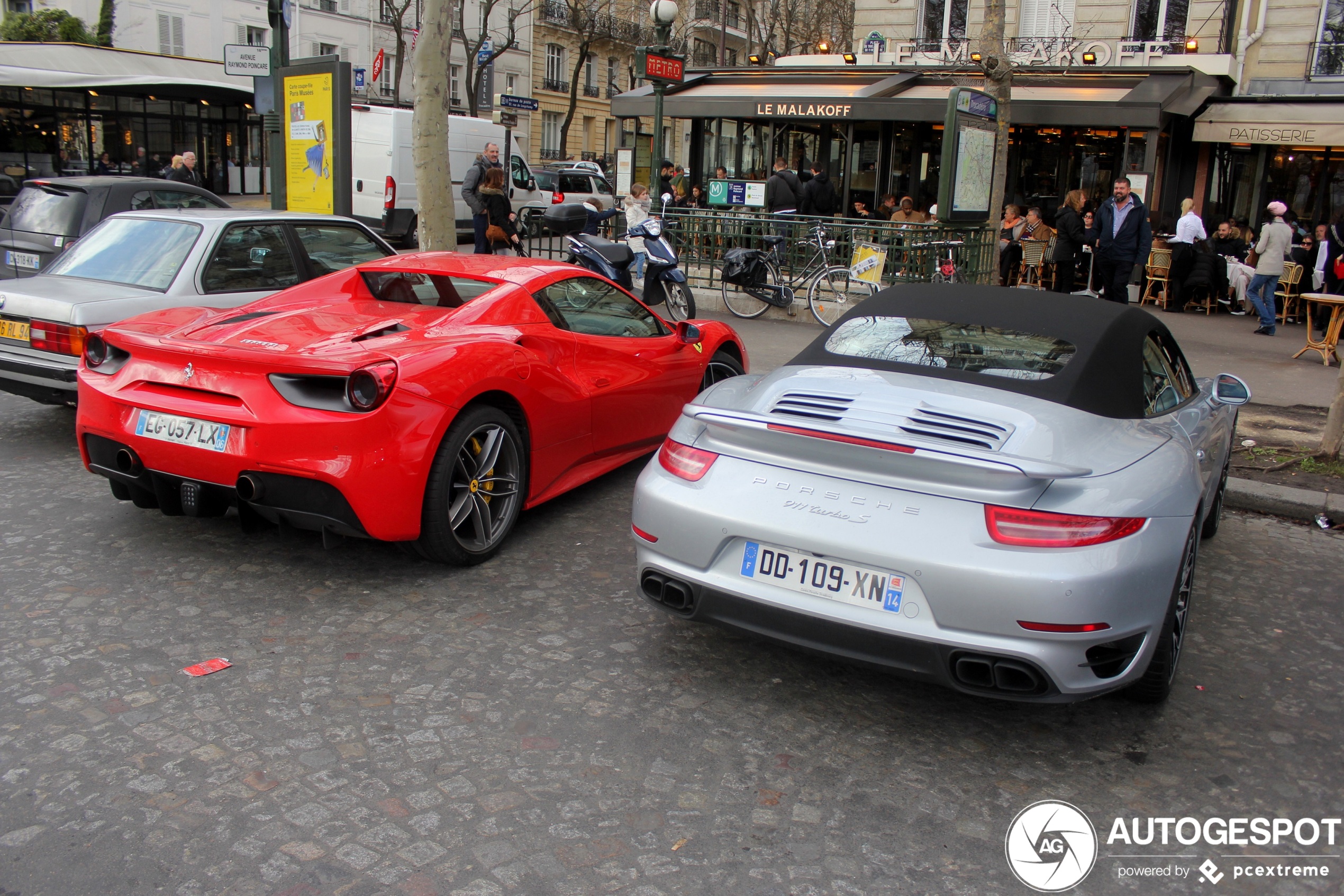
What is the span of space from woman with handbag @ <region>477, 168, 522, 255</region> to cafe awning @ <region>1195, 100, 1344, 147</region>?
12465mm

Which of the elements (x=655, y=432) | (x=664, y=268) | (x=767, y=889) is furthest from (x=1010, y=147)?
(x=767, y=889)

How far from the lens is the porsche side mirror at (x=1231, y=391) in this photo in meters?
4.65

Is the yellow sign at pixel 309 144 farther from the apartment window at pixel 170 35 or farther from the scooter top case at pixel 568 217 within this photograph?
→ the apartment window at pixel 170 35

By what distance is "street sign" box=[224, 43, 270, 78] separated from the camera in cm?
1289

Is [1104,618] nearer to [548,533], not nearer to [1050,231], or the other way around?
[548,533]

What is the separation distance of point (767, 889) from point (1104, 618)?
47.6 inches

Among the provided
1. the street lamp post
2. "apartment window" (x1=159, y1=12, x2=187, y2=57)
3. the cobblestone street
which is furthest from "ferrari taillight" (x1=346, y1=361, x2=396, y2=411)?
"apartment window" (x1=159, y1=12, x2=187, y2=57)

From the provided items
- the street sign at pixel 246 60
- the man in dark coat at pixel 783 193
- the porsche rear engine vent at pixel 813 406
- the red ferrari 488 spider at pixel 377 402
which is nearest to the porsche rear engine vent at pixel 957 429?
the porsche rear engine vent at pixel 813 406

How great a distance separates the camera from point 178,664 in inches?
140

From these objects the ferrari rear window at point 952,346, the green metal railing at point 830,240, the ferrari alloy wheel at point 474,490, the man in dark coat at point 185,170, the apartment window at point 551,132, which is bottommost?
the ferrari alloy wheel at point 474,490

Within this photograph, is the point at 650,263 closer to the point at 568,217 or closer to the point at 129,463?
the point at 568,217

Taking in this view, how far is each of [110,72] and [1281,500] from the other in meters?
29.4

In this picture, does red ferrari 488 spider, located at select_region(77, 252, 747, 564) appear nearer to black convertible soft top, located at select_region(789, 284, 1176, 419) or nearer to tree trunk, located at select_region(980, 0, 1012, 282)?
black convertible soft top, located at select_region(789, 284, 1176, 419)

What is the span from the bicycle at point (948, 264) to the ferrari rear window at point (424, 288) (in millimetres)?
8124
